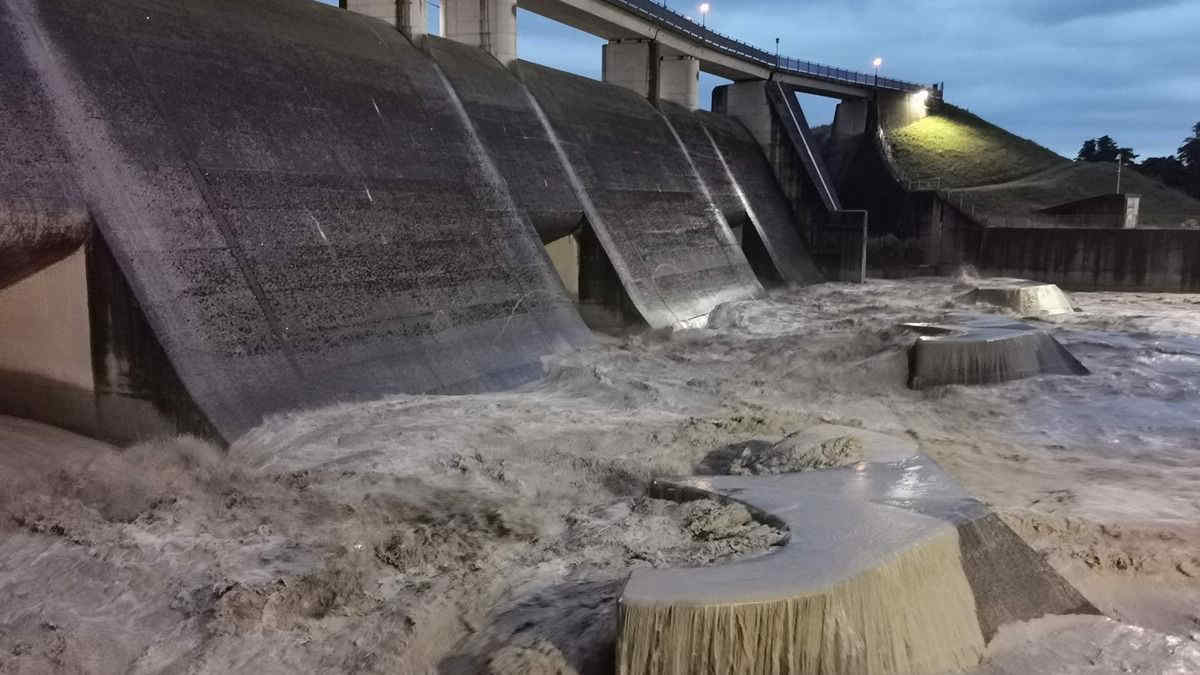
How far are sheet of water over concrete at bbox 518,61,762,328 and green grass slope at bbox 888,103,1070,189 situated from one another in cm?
1385

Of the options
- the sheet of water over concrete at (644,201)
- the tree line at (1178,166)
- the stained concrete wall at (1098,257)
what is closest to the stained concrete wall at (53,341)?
the sheet of water over concrete at (644,201)

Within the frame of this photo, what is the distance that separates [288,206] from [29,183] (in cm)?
252

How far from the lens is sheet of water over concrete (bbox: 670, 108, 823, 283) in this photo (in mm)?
21109

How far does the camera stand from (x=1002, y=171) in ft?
101

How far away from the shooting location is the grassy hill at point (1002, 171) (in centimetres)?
2753

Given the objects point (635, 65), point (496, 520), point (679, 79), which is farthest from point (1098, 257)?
point (496, 520)

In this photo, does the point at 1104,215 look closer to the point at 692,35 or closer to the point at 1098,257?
the point at 1098,257

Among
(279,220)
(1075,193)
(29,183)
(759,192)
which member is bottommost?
(279,220)

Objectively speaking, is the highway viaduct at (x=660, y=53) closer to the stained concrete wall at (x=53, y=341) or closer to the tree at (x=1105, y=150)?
the stained concrete wall at (x=53, y=341)

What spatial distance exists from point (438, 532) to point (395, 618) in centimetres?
108

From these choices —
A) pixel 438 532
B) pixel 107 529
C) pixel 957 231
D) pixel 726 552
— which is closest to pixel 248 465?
pixel 107 529

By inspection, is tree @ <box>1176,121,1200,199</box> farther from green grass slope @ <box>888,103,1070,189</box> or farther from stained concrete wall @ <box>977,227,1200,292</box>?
stained concrete wall @ <box>977,227,1200,292</box>

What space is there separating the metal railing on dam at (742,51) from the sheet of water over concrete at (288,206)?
809 centimetres

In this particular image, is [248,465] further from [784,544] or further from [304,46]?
[304,46]
